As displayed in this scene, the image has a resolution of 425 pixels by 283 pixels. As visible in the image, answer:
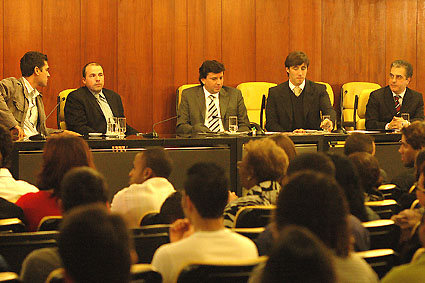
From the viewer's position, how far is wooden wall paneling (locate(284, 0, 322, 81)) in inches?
336

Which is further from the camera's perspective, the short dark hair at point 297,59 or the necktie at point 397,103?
the necktie at point 397,103

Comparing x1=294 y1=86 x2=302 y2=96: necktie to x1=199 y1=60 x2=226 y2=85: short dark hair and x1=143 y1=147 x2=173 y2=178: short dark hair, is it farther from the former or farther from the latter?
x1=143 y1=147 x2=173 y2=178: short dark hair

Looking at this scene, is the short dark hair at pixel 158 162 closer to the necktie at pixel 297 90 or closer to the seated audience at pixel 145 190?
the seated audience at pixel 145 190

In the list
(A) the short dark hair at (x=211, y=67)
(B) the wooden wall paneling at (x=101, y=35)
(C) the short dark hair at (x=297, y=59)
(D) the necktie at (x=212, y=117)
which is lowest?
(D) the necktie at (x=212, y=117)

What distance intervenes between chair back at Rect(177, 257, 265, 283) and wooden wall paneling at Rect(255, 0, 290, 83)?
6639 mm

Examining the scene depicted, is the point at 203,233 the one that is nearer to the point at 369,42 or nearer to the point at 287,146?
the point at 287,146

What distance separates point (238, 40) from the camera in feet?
27.1

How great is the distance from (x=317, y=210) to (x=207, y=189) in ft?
2.17

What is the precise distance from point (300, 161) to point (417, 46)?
7.25m

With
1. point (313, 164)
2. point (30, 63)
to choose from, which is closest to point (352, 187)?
point (313, 164)

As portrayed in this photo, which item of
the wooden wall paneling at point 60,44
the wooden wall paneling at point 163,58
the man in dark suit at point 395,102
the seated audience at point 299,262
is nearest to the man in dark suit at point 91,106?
the wooden wall paneling at point 60,44

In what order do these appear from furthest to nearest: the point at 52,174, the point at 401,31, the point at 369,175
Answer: the point at 401,31 < the point at 369,175 < the point at 52,174

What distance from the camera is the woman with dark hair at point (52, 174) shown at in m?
2.81

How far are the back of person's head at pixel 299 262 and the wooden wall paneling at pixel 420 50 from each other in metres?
8.51
